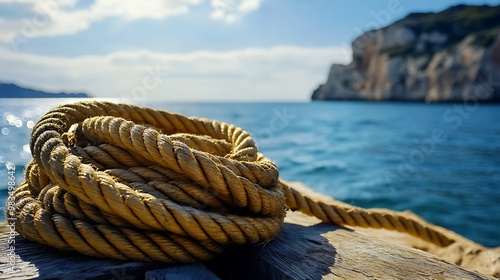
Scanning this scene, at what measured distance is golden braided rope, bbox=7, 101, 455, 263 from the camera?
3.47 ft

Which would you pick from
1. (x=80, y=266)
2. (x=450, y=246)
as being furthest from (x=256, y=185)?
(x=450, y=246)

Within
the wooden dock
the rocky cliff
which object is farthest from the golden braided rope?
the rocky cliff

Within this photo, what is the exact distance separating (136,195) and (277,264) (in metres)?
0.47

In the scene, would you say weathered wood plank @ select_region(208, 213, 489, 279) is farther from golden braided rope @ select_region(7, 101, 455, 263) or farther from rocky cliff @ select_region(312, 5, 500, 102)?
rocky cliff @ select_region(312, 5, 500, 102)

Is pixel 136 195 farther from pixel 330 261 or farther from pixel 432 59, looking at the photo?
pixel 432 59

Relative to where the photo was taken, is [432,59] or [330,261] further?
[432,59]

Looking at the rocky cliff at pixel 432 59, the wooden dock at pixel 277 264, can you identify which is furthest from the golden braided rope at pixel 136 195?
the rocky cliff at pixel 432 59

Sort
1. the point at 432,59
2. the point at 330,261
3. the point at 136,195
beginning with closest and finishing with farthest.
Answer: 1. the point at 136,195
2. the point at 330,261
3. the point at 432,59

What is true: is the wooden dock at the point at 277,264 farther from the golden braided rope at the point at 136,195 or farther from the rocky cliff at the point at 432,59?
the rocky cliff at the point at 432,59

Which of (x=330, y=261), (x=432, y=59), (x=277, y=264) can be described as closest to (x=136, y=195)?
(x=277, y=264)

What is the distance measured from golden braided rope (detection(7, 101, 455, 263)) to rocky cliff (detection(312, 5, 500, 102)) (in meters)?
48.6

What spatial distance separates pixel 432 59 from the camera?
50000 millimetres

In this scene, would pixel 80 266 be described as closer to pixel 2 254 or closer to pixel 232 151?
pixel 2 254

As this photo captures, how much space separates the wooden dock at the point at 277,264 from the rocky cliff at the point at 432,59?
1902 inches
